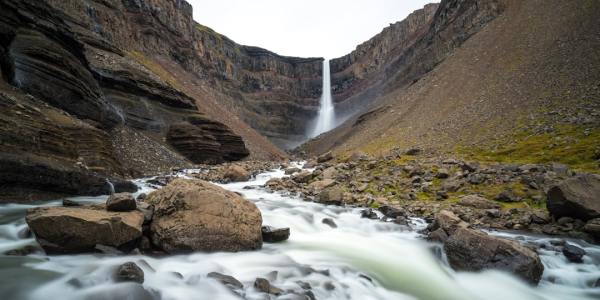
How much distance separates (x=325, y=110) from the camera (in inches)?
4254

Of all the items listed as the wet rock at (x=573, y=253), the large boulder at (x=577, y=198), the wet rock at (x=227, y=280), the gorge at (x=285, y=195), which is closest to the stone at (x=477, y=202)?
the gorge at (x=285, y=195)

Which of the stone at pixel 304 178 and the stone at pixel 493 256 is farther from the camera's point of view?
the stone at pixel 304 178

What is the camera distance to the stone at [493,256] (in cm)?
705

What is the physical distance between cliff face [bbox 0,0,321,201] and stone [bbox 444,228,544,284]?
477 inches

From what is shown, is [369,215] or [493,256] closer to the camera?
[493,256]

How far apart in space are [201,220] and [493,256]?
672cm

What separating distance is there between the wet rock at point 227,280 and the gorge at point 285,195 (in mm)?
31

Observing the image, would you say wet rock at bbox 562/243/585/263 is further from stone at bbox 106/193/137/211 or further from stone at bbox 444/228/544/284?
stone at bbox 106/193/137/211

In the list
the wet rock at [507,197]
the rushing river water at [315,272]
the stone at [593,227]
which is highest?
the wet rock at [507,197]

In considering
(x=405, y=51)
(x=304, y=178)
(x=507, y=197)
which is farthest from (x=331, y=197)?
(x=405, y=51)

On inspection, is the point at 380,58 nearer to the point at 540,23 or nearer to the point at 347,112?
the point at 347,112

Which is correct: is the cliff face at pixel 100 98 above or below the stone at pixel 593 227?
above

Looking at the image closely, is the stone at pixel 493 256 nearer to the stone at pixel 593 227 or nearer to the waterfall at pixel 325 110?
the stone at pixel 593 227

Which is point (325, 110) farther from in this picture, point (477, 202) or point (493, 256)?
point (493, 256)
